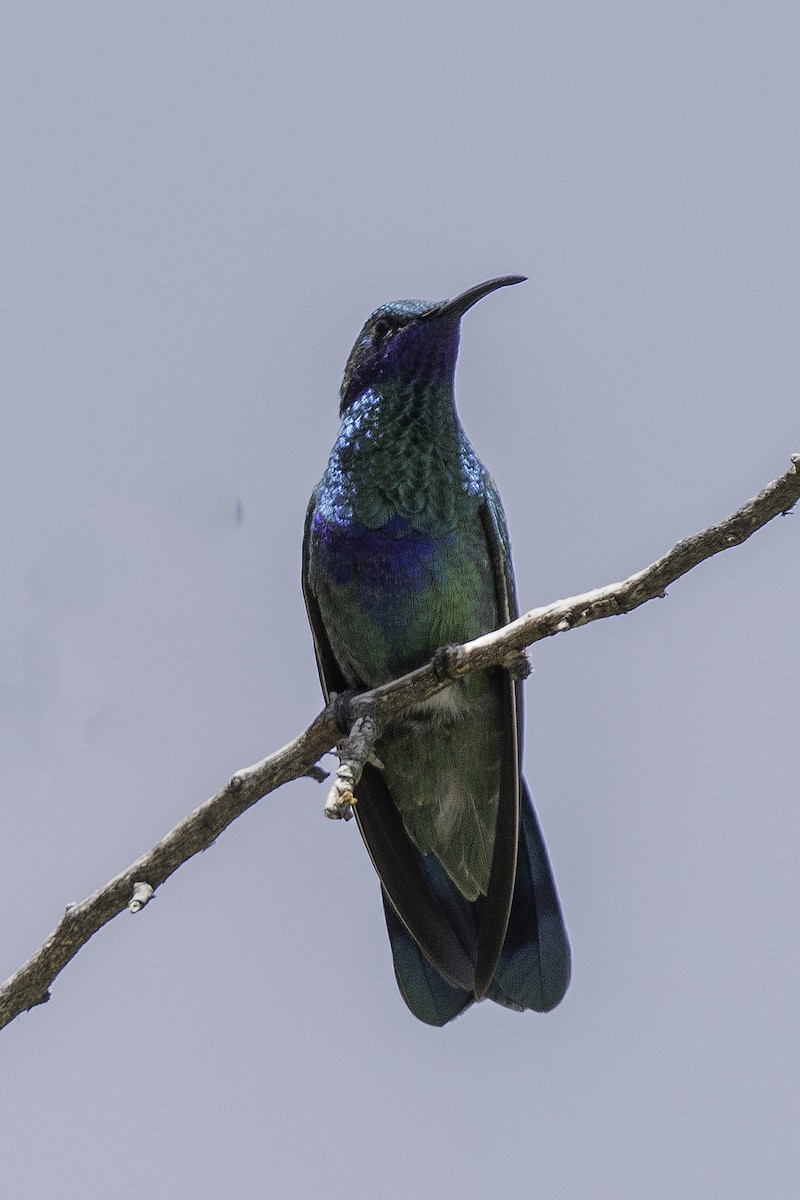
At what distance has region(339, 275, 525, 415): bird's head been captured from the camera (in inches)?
245

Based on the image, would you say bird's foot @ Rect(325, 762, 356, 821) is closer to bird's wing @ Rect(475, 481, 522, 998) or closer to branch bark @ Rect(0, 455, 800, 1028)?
branch bark @ Rect(0, 455, 800, 1028)

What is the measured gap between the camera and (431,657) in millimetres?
5898

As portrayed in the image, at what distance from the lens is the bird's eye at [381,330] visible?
646 cm

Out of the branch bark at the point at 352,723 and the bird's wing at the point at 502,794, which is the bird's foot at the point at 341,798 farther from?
the bird's wing at the point at 502,794

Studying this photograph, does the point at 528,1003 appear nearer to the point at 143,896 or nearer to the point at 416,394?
the point at 143,896

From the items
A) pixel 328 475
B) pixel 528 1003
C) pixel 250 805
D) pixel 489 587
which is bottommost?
pixel 528 1003

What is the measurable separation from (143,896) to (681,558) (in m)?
2.16

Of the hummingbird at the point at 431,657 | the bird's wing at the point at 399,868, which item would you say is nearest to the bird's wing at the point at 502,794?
the hummingbird at the point at 431,657

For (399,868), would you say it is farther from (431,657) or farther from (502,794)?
(431,657)

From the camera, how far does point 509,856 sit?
20.0 feet

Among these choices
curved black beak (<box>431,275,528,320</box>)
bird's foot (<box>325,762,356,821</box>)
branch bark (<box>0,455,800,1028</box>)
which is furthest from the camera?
curved black beak (<box>431,275,528,320</box>)

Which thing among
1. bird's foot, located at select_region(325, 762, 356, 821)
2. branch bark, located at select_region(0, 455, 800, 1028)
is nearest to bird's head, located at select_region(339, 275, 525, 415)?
branch bark, located at select_region(0, 455, 800, 1028)

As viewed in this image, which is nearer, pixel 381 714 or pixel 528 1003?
pixel 381 714

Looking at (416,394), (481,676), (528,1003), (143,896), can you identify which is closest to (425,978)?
(528,1003)
